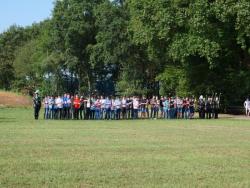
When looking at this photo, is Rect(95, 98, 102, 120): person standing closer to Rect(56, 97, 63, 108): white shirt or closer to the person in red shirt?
the person in red shirt

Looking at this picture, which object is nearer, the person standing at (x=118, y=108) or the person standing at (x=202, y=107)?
the person standing at (x=118, y=108)

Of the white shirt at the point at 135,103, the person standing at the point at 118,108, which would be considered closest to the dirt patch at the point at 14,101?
the white shirt at the point at 135,103

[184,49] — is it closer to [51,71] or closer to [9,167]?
[9,167]

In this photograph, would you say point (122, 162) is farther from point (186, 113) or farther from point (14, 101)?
point (14, 101)

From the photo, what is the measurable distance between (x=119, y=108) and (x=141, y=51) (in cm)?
2782

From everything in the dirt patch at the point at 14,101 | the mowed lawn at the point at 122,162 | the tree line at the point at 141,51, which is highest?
the tree line at the point at 141,51

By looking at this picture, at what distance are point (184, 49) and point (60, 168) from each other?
32.7 meters

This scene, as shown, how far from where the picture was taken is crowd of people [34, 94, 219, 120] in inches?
1516

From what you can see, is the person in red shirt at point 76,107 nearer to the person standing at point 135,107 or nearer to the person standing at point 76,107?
the person standing at point 76,107

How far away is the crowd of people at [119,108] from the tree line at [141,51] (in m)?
3.90

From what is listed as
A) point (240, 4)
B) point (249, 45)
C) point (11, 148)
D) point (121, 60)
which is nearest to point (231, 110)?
point (249, 45)

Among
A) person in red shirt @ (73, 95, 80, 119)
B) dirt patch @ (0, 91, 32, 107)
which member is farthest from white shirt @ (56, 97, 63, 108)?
dirt patch @ (0, 91, 32, 107)

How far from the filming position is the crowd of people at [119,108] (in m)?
38.5

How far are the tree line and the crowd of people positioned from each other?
3.90m
